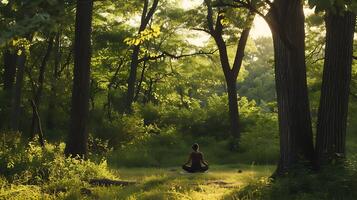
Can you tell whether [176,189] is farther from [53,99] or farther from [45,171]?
[53,99]

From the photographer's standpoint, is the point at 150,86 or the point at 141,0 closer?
the point at 141,0

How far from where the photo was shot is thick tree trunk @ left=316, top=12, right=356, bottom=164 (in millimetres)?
10453

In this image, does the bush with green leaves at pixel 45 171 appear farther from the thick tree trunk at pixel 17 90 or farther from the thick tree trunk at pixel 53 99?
the thick tree trunk at pixel 53 99

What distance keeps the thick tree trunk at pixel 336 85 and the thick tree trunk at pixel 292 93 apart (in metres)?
0.41

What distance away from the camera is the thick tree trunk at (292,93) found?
10.8 m

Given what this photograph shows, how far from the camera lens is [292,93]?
10875 mm

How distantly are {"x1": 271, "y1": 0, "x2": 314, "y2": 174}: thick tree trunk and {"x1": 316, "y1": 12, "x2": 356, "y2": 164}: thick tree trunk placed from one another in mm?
411

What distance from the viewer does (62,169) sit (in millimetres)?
12453

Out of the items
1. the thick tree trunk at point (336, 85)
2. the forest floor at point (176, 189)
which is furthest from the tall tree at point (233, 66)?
the thick tree trunk at point (336, 85)

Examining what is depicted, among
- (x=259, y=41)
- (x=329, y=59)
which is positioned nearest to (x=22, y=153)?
(x=329, y=59)

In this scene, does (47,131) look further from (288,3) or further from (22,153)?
(288,3)

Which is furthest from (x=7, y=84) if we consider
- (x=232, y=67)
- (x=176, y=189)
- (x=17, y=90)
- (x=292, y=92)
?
(x=292, y=92)

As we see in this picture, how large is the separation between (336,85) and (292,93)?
930 millimetres

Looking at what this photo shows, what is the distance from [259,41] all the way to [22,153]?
73.0m
